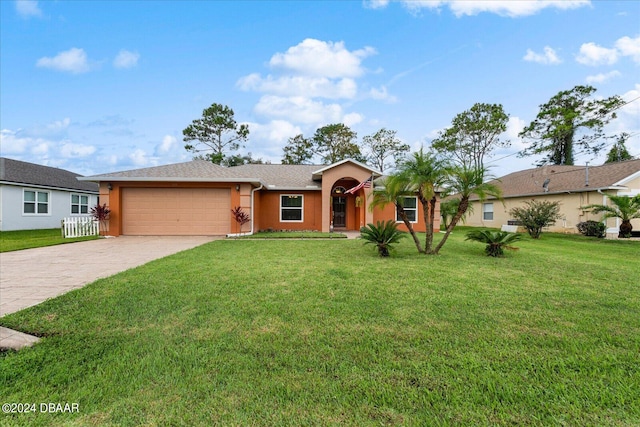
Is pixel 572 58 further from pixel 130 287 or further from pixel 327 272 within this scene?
pixel 130 287

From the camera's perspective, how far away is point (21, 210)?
640 inches

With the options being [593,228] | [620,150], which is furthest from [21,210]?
[620,150]

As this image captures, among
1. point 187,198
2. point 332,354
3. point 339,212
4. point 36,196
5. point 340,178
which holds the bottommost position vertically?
point 332,354

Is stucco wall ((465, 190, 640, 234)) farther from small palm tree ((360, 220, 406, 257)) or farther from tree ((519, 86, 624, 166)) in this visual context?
tree ((519, 86, 624, 166))

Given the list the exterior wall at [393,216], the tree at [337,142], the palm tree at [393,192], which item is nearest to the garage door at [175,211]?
the exterior wall at [393,216]

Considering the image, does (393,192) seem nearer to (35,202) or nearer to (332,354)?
(332,354)

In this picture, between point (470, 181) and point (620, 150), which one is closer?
point (470, 181)

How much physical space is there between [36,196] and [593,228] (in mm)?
30672

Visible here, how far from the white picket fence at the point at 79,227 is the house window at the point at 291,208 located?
870 cm

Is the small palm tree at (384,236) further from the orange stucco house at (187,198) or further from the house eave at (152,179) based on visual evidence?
the house eave at (152,179)

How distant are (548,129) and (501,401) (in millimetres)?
35822

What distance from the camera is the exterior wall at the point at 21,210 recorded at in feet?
50.5

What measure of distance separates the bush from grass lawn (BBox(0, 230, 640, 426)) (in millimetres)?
12260

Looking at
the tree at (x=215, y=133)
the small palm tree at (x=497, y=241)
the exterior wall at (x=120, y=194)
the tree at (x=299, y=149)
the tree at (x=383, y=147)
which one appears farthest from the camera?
the tree at (x=299, y=149)
